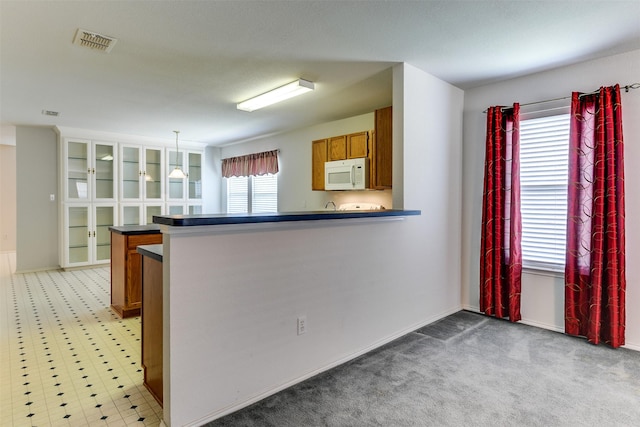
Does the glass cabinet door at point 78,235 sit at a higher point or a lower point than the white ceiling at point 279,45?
lower

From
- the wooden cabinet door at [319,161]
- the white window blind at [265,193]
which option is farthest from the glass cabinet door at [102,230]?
the wooden cabinet door at [319,161]

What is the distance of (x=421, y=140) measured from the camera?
127 inches

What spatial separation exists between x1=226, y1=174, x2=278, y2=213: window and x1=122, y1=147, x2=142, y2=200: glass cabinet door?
1.79m

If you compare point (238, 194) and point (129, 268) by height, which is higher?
point (238, 194)

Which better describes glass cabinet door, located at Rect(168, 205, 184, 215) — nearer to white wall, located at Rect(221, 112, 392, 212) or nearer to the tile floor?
white wall, located at Rect(221, 112, 392, 212)

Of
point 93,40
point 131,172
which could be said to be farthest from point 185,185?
point 93,40

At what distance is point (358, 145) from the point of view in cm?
436

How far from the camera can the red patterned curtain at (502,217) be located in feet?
10.7

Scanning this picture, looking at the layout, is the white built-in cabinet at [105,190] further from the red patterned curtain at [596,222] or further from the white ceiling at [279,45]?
the red patterned curtain at [596,222]

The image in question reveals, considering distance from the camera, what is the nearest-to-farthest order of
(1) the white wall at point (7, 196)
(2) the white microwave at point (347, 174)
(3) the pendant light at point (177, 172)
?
(2) the white microwave at point (347, 174)
(3) the pendant light at point (177, 172)
(1) the white wall at point (7, 196)

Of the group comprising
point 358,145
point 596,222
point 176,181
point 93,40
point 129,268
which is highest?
point 93,40

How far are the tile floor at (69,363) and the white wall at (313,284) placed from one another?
489mm

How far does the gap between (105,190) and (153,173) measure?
87 cm

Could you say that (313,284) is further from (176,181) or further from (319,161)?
(176,181)
